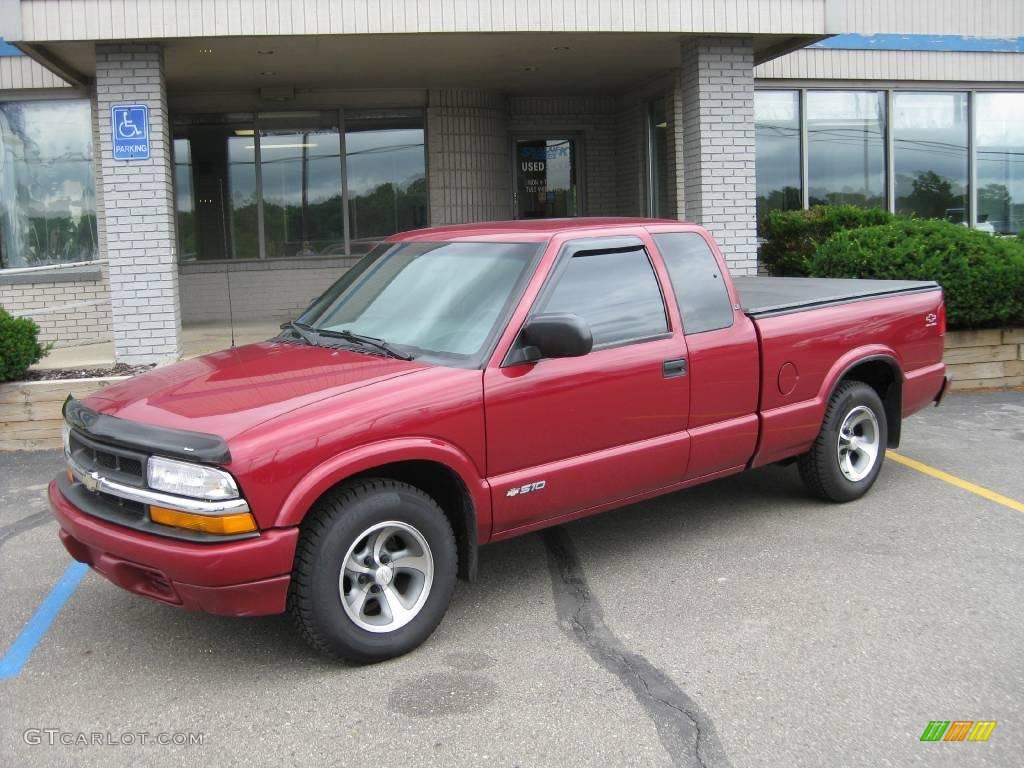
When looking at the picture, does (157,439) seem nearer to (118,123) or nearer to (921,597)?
(921,597)

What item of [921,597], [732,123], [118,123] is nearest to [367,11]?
[118,123]

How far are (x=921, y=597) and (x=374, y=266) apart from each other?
10.7 feet

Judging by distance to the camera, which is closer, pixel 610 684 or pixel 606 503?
pixel 610 684

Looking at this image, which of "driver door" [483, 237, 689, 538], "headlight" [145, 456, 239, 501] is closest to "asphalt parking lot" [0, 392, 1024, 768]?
"driver door" [483, 237, 689, 538]

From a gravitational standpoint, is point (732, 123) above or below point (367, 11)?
below

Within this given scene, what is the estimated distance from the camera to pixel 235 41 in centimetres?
972

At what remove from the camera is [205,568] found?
379 centimetres

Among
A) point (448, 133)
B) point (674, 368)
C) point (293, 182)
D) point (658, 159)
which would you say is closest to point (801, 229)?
point (658, 159)

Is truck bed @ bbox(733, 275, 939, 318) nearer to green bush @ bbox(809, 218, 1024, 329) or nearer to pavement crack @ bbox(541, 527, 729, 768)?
pavement crack @ bbox(541, 527, 729, 768)

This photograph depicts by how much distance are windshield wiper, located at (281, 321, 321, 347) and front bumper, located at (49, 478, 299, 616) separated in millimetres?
1451

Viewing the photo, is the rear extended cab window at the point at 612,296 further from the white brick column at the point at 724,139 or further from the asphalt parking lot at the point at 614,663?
the white brick column at the point at 724,139

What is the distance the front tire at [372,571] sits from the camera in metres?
4.00

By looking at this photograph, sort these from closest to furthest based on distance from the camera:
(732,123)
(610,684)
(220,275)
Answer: (610,684) < (732,123) < (220,275)

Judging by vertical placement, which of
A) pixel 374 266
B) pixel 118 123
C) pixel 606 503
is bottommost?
pixel 606 503
